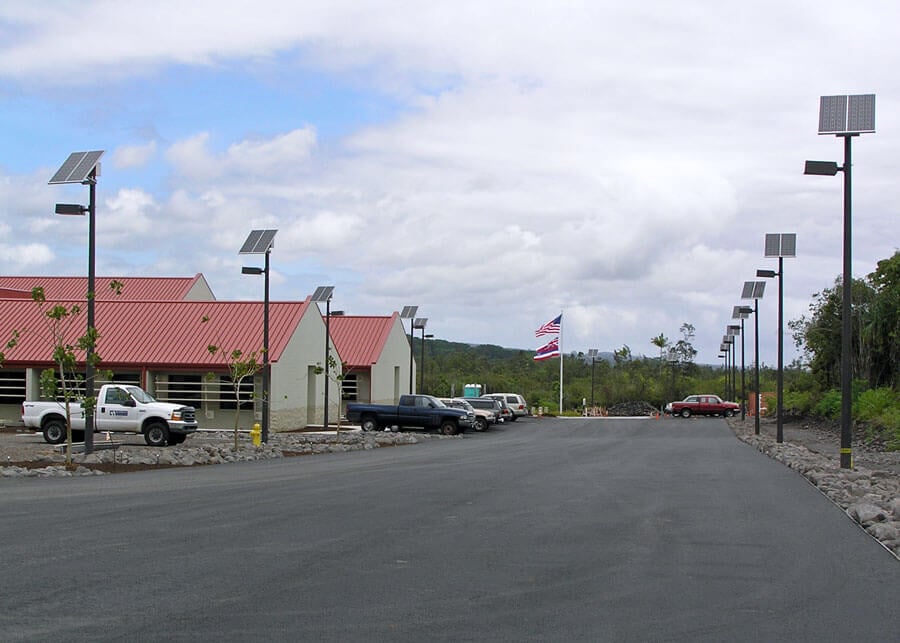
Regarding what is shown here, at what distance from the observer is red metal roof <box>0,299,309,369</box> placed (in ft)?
143

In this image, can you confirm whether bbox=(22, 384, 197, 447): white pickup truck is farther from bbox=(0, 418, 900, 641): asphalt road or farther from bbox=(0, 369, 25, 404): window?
bbox=(0, 369, 25, 404): window

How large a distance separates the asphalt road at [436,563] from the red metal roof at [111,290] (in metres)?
41.8

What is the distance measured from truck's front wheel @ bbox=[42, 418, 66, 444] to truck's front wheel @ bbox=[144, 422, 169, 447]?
246 cm

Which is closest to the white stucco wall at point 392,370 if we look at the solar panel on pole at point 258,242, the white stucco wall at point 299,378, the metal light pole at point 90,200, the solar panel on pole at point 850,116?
the white stucco wall at point 299,378

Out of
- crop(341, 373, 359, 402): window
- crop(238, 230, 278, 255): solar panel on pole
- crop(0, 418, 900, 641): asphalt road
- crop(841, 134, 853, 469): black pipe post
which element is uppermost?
crop(238, 230, 278, 255): solar panel on pole

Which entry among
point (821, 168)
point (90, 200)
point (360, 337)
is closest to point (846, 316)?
point (821, 168)

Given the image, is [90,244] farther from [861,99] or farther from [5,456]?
[861,99]

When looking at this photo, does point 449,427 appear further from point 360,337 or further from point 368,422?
point 360,337

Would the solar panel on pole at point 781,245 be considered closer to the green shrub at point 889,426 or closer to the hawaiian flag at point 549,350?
the green shrub at point 889,426

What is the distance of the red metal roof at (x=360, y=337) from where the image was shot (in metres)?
55.4

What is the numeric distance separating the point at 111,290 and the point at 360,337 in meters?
14.4

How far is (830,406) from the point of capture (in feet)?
171

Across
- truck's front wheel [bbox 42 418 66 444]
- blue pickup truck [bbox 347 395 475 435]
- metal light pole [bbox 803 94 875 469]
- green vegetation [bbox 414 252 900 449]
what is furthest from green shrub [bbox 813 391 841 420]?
truck's front wheel [bbox 42 418 66 444]

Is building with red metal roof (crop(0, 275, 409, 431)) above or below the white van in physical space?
above
